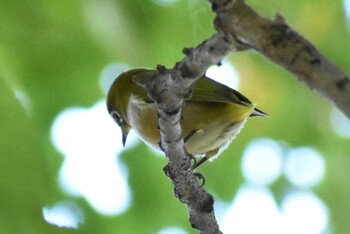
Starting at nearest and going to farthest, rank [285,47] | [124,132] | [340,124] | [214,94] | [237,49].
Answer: [285,47] < [237,49] < [214,94] < [340,124] < [124,132]

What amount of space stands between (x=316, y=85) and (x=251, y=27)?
0.47 ft

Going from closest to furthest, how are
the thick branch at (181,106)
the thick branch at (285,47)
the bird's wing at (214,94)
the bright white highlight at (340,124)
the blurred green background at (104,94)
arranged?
the thick branch at (285,47)
the thick branch at (181,106)
the blurred green background at (104,94)
the bird's wing at (214,94)
the bright white highlight at (340,124)

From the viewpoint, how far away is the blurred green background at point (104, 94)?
154cm

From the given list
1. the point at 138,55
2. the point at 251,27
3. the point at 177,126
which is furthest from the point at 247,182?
the point at 251,27

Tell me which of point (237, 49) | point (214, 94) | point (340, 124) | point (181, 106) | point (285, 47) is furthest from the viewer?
point (340, 124)

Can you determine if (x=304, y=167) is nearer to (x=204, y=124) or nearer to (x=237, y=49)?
(x=204, y=124)

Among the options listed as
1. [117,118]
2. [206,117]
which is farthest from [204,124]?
[117,118]

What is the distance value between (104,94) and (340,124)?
0.85m

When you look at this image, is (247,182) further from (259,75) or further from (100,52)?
(100,52)

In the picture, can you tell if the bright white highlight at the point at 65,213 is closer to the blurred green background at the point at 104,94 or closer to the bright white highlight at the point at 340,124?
the blurred green background at the point at 104,94

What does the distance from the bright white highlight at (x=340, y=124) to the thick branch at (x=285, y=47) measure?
61.3 inches

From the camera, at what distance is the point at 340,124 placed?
8.60ft

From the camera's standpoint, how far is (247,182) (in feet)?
9.36

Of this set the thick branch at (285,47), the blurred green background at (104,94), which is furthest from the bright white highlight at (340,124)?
the thick branch at (285,47)
